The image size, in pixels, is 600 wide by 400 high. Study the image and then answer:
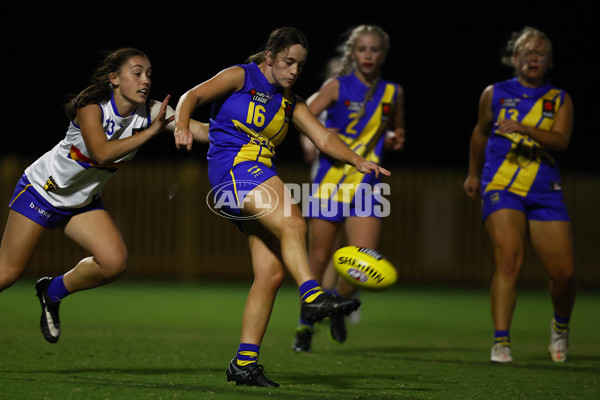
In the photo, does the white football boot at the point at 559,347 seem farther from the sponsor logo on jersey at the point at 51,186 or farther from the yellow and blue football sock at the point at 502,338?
the sponsor logo on jersey at the point at 51,186

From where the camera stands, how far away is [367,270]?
16.4 ft

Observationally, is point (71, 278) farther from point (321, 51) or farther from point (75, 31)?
point (321, 51)

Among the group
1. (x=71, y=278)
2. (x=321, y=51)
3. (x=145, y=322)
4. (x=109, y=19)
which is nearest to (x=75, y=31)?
(x=109, y=19)

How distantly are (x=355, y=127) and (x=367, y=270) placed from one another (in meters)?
2.96

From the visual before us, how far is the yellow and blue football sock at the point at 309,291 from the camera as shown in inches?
193

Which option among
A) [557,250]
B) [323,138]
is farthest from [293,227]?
[557,250]

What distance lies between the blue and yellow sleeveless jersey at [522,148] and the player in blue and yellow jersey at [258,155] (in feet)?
7.11

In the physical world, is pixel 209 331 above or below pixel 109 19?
below

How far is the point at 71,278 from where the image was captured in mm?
6262

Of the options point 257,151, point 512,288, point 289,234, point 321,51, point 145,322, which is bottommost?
point 145,322

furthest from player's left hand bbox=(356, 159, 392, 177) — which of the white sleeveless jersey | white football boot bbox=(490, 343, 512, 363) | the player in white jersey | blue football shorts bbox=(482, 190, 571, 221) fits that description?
white football boot bbox=(490, 343, 512, 363)

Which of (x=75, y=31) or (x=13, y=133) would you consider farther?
(x=13, y=133)

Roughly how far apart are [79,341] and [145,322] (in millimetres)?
2142

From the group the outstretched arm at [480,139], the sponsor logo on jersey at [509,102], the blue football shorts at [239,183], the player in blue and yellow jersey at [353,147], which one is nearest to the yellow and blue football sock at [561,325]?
the outstretched arm at [480,139]
